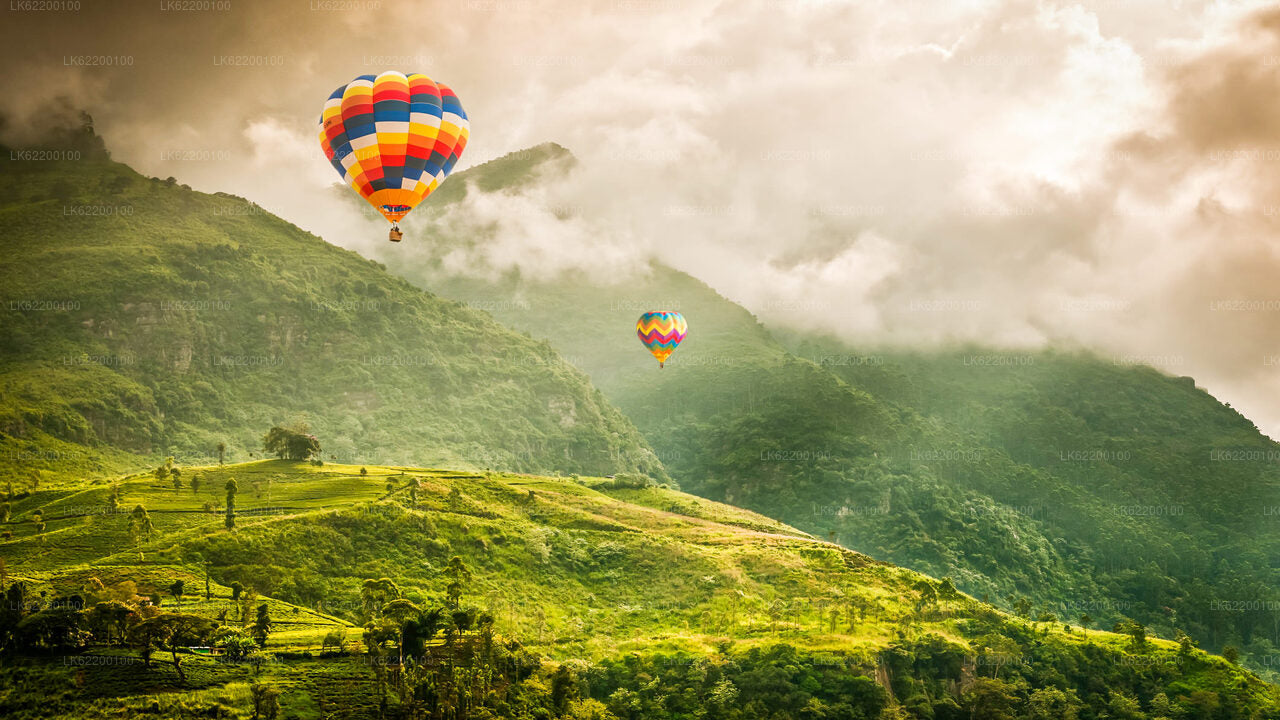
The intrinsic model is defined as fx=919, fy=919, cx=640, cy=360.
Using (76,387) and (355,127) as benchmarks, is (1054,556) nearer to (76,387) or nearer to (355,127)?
(355,127)

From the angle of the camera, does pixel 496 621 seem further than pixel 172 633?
Yes

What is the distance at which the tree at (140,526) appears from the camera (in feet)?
266

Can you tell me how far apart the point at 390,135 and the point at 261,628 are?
34.4 metres

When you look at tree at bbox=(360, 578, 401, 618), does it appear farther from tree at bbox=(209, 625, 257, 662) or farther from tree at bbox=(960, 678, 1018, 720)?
tree at bbox=(960, 678, 1018, 720)

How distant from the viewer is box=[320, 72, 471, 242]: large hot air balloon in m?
64.2

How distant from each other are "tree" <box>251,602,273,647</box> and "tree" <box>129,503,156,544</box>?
955 inches

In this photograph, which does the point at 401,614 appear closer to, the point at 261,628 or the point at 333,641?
the point at 333,641

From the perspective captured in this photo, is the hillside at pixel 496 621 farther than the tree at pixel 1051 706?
No

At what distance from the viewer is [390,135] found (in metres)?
64.1

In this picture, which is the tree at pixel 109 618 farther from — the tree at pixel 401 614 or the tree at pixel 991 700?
the tree at pixel 991 700

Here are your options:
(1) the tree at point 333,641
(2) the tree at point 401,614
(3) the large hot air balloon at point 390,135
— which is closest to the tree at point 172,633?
(1) the tree at point 333,641

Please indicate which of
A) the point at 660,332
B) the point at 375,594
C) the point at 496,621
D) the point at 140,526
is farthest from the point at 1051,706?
the point at 140,526

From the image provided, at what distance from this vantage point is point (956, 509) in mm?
185125

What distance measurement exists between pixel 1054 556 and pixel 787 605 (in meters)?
100
